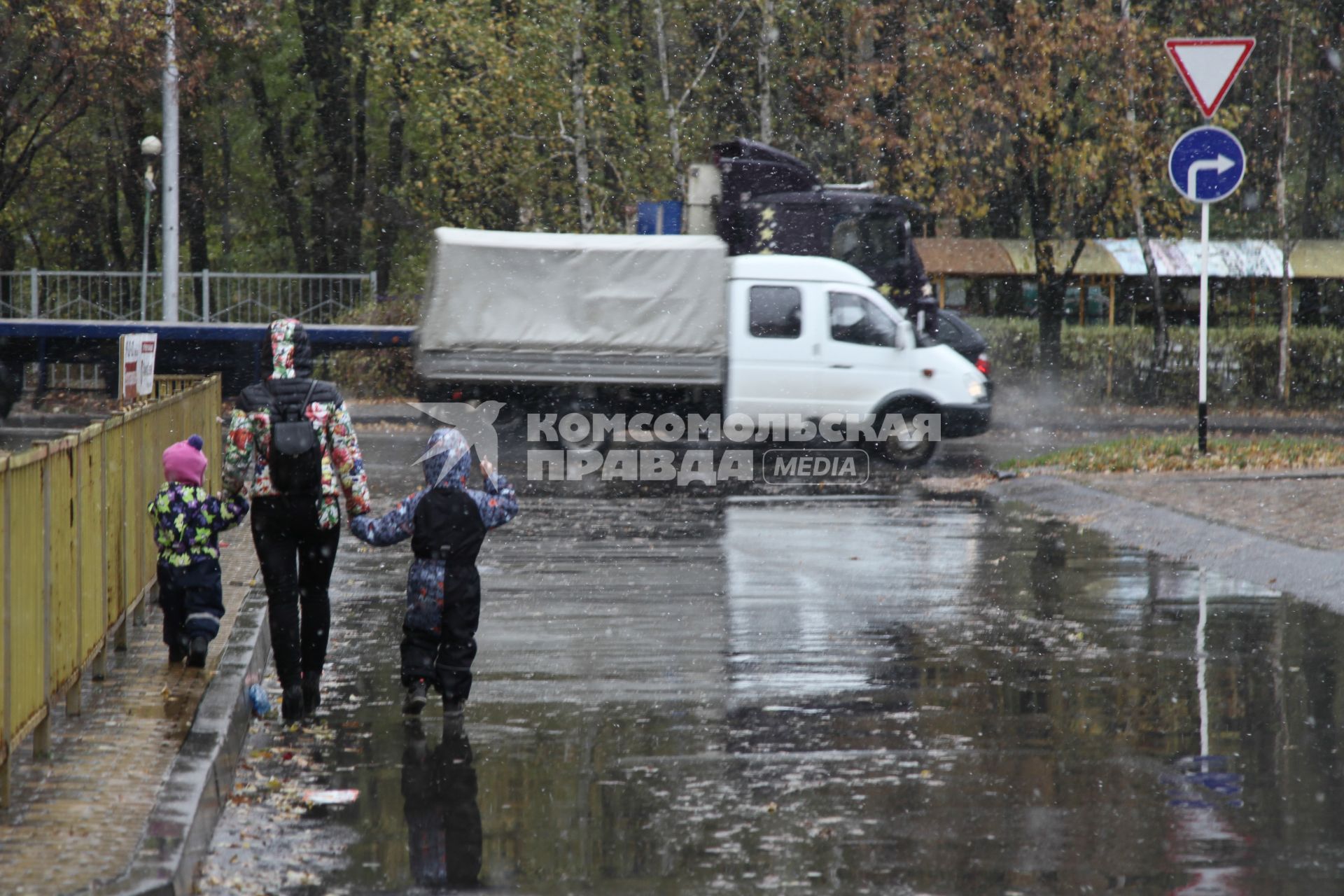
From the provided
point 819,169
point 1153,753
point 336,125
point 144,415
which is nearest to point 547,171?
point 819,169

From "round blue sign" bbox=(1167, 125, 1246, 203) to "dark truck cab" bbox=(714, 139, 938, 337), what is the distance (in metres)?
7.05

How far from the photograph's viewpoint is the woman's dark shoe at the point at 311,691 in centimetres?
752

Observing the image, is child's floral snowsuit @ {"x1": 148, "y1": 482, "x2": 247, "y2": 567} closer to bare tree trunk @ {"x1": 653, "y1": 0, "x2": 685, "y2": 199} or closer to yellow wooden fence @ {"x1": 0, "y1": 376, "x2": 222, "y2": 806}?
yellow wooden fence @ {"x1": 0, "y1": 376, "x2": 222, "y2": 806}

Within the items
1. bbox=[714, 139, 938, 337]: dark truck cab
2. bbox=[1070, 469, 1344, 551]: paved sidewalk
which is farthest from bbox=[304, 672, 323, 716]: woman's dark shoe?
bbox=[714, 139, 938, 337]: dark truck cab

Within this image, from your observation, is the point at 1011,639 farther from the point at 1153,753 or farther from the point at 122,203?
the point at 122,203

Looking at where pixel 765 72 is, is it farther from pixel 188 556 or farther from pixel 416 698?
pixel 416 698

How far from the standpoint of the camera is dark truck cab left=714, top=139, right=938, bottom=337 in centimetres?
2386

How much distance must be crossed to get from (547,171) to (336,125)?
1044 centimetres

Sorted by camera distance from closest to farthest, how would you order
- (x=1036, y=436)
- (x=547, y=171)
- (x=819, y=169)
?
(x=1036, y=436) → (x=547, y=171) → (x=819, y=169)

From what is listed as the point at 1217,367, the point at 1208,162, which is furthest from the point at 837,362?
the point at 1217,367

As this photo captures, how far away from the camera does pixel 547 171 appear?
110ft

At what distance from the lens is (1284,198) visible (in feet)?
104

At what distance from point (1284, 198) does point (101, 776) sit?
2929 cm

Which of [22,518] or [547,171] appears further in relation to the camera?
[547,171]
